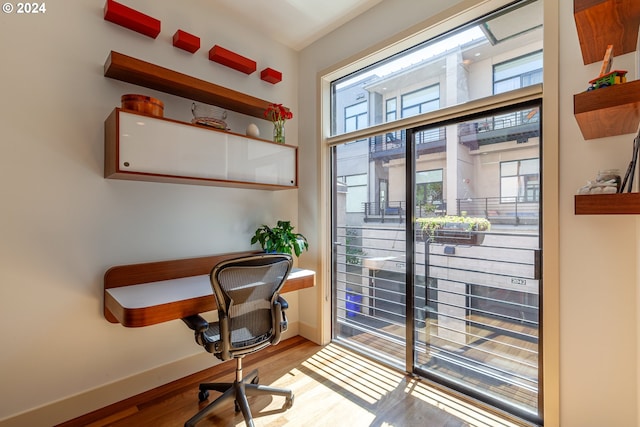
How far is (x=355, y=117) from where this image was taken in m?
2.80

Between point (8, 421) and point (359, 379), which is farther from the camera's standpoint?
point (359, 379)

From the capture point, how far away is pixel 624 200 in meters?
1.16

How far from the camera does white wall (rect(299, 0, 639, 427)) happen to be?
144 cm

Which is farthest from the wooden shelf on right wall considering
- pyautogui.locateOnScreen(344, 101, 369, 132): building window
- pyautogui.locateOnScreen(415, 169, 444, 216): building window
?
pyautogui.locateOnScreen(344, 101, 369, 132): building window

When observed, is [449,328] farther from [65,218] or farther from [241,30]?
[241,30]

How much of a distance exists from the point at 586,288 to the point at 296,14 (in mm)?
2881

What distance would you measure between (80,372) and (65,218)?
3.25 ft

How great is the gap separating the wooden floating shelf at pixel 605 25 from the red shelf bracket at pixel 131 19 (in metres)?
2.44

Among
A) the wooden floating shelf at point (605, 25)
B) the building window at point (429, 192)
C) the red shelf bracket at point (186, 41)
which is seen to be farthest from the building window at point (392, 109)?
the red shelf bracket at point (186, 41)

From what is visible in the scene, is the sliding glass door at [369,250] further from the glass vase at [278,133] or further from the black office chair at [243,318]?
the black office chair at [243,318]

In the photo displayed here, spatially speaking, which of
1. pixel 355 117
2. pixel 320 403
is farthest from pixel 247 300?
pixel 355 117

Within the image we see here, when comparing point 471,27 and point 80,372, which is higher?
point 471,27

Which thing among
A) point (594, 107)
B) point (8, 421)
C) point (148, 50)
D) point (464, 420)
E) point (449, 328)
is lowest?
point (464, 420)

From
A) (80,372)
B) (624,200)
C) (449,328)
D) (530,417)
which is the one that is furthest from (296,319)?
(624,200)
